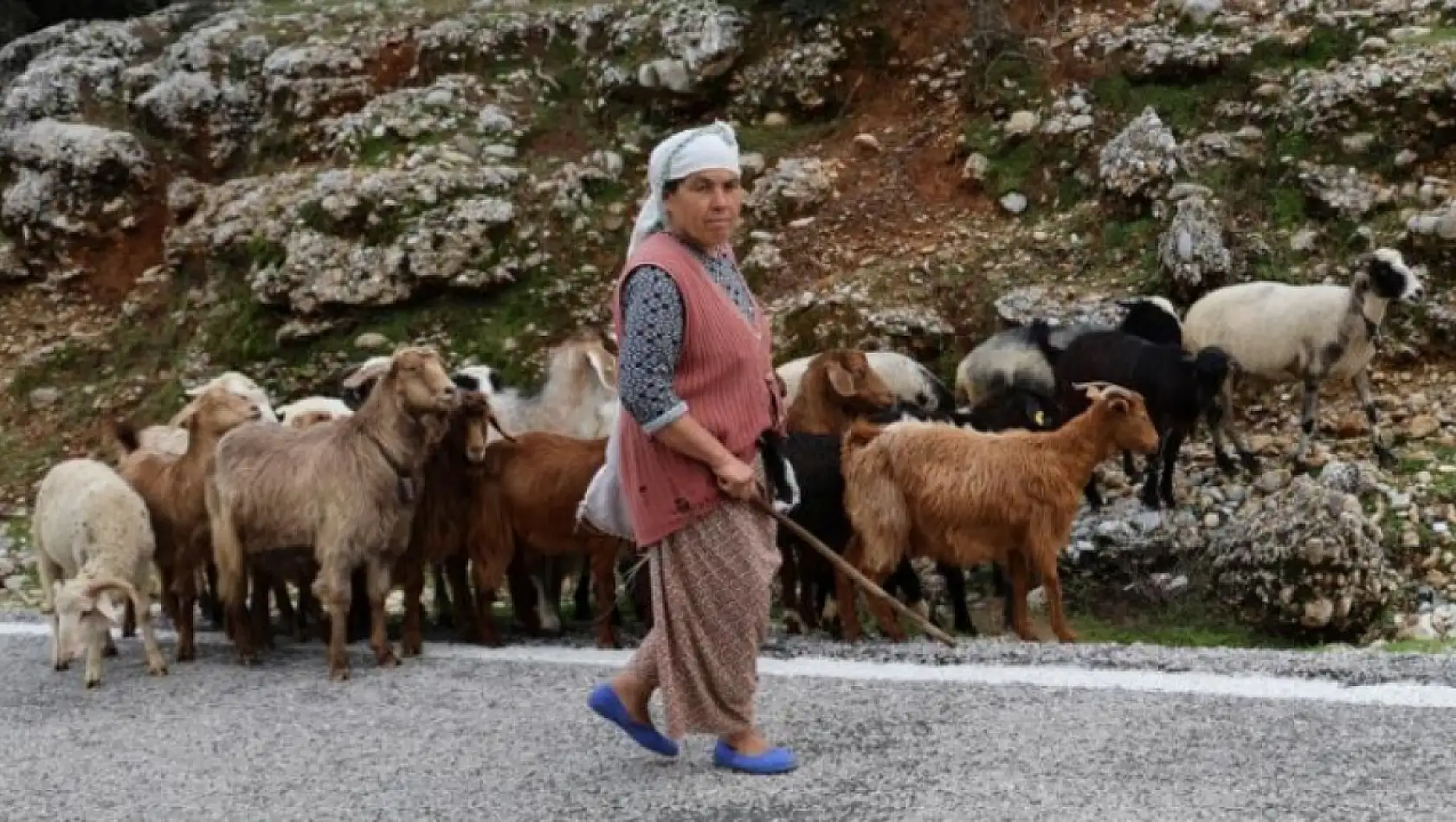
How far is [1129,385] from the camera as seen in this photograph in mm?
10531

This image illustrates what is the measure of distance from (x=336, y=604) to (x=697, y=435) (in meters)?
3.45

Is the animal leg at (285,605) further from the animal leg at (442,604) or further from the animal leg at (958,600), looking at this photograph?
the animal leg at (958,600)

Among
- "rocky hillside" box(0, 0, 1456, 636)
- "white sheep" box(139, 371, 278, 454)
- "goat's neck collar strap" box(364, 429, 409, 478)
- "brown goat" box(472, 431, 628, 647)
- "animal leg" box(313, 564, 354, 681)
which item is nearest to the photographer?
"animal leg" box(313, 564, 354, 681)

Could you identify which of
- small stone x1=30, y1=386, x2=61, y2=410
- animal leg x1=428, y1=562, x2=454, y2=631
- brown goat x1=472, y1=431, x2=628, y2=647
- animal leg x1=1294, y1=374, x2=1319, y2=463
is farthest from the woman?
small stone x1=30, y1=386, x2=61, y2=410

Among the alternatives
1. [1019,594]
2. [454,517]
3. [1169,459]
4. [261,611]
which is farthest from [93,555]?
[1169,459]

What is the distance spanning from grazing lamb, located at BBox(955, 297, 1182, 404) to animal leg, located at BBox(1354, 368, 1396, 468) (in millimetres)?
1313

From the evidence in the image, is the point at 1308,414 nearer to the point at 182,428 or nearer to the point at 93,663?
the point at 182,428

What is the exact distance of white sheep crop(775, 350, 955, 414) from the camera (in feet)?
36.2

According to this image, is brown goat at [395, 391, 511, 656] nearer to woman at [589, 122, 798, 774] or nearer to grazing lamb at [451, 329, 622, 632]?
grazing lamb at [451, 329, 622, 632]

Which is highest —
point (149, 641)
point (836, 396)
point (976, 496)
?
point (836, 396)

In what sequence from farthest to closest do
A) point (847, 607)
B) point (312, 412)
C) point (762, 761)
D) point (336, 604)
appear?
point (312, 412)
point (847, 607)
point (336, 604)
point (762, 761)

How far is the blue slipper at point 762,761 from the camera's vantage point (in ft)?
17.0

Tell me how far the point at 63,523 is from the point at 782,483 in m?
4.93

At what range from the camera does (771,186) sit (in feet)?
50.6
